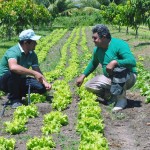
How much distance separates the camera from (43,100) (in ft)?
24.8

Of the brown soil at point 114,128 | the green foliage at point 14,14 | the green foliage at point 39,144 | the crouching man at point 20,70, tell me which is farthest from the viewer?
the green foliage at point 14,14

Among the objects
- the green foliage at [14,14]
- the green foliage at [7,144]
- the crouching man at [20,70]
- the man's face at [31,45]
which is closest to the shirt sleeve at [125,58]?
the crouching man at [20,70]

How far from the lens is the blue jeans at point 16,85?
23.3 feet

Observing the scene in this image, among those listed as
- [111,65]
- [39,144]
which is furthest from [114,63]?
[39,144]

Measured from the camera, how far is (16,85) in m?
7.13

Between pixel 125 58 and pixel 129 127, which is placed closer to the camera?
pixel 129 127

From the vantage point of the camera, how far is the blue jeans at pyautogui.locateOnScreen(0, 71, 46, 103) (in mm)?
7094

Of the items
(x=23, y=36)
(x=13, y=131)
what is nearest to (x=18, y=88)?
(x=23, y=36)

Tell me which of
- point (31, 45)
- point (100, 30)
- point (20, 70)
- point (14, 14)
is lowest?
point (14, 14)

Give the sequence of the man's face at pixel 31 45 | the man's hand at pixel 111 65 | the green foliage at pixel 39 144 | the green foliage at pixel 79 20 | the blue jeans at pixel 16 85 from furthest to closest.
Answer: the green foliage at pixel 79 20 → the blue jeans at pixel 16 85 → the man's face at pixel 31 45 → the man's hand at pixel 111 65 → the green foliage at pixel 39 144

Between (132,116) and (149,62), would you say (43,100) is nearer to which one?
(132,116)

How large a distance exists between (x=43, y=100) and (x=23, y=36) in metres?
1.46

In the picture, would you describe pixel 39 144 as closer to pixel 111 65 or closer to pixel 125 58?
pixel 111 65

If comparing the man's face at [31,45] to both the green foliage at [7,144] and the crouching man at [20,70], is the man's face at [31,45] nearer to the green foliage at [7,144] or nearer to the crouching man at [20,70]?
the crouching man at [20,70]
